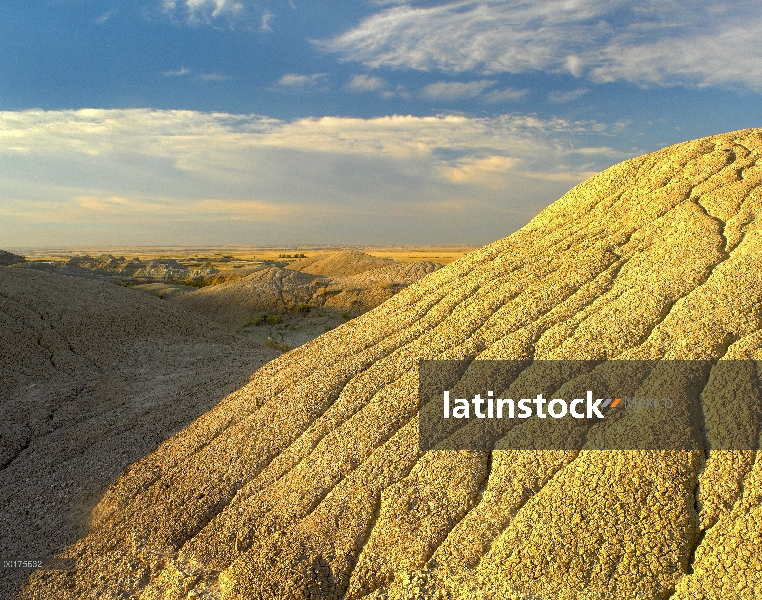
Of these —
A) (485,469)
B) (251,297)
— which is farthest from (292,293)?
(485,469)

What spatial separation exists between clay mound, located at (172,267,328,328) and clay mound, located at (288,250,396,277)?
477 centimetres

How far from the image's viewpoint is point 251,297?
19688 millimetres

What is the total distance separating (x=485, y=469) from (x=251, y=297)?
1630cm

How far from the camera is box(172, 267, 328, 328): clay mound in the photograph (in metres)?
18.9

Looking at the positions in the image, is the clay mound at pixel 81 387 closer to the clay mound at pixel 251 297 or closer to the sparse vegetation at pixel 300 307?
the clay mound at pixel 251 297

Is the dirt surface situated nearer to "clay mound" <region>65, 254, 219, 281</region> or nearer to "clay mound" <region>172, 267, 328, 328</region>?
"clay mound" <region>172, 267, 328, 328</region>

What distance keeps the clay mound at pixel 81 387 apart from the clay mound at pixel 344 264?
12.5m

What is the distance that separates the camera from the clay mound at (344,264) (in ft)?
86.0

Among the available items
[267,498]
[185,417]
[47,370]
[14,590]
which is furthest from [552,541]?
[47,370]

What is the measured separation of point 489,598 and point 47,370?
29.2 ft

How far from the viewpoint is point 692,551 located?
3582mm

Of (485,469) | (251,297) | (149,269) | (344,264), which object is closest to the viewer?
(485,469)

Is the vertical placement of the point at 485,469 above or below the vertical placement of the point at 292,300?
below

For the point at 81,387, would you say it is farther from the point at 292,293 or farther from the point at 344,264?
the point at 344,264
